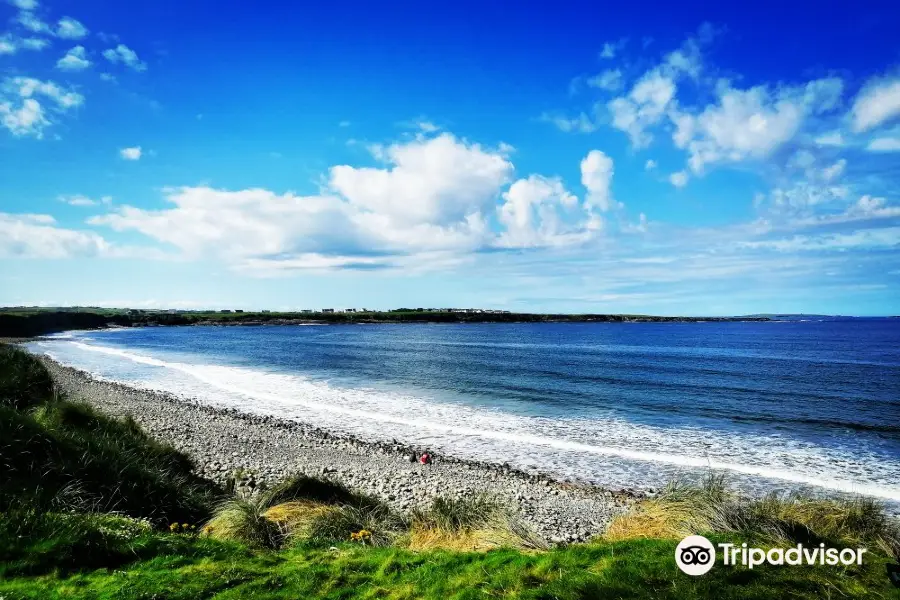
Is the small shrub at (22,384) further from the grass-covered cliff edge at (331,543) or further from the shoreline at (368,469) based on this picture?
the grass-covered cliff edge at (331,543)

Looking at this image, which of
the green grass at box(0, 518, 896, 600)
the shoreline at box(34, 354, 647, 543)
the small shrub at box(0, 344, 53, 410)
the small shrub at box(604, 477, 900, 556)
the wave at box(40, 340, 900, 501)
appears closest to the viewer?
the green grass at box(0, 518, 896, 600)

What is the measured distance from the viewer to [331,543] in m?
8.05

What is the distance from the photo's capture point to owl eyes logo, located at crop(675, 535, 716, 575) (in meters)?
5.95

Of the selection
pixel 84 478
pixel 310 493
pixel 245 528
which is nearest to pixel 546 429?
pixel 310 493

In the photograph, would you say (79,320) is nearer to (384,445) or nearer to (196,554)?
(384,445)

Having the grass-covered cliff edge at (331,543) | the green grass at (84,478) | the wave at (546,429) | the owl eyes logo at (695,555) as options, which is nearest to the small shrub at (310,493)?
Result: the grass-covered cliff edge at (331,543)

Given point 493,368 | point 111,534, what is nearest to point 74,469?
point 111,534

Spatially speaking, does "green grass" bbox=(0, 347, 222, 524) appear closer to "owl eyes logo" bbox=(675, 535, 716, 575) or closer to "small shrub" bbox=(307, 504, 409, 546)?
"small shrub" bbox=(307, 504, 409, 546)

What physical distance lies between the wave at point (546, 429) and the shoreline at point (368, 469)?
2.84 metres

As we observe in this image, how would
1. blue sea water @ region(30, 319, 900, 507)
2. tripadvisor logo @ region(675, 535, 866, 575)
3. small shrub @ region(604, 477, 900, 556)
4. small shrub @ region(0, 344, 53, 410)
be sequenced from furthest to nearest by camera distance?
blue sea water @ region(30, 319, 900, 507), small shrub @ region(0, 344, 53, 410), small shrub @ region(604, 477, 900, 556), tripadvisor logo @ region(675, 535, 866, 575)

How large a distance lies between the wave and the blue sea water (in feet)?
0.24

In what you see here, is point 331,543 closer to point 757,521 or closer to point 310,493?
point 310,493

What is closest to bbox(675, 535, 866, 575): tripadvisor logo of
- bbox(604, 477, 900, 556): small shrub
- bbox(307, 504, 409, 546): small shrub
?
bbox(604, 477, 900, 556): small shrub

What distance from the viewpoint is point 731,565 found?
606 centimetres
